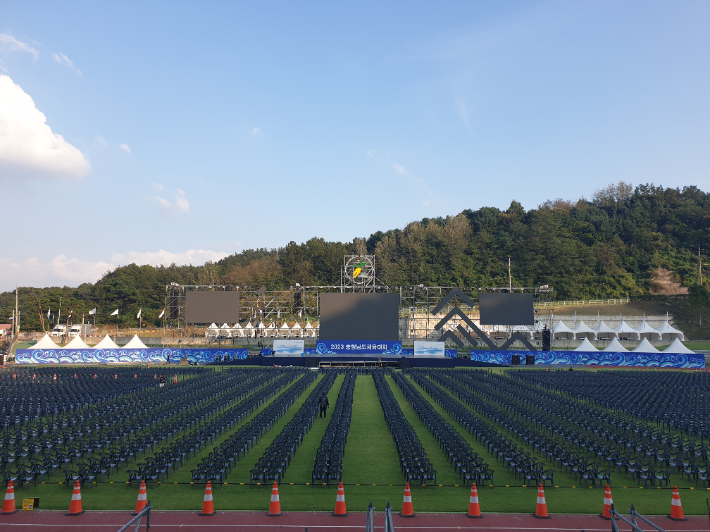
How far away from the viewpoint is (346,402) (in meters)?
18.9

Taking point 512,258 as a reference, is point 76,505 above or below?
below

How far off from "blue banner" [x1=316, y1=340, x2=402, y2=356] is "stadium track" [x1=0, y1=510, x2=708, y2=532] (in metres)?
31.1

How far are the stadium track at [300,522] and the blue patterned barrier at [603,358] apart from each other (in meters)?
33.3

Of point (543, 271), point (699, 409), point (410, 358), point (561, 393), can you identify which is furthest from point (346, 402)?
point (543, 271)

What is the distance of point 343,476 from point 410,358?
28.7m

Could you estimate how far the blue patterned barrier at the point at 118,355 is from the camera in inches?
1593

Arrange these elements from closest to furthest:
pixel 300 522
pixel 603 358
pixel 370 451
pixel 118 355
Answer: pixel 300 522 < pixel 370 451 < pixel 603 358 < pixel 118 355

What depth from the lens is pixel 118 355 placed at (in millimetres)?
41438

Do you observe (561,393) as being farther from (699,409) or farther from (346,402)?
(346,402)

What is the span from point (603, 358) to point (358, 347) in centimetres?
2084

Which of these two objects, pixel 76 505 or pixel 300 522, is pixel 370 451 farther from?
pixel 76 505

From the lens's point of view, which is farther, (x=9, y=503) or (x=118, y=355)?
(x=118, y=355)

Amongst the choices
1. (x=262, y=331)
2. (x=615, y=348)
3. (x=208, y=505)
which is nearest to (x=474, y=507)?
(x=208, y=505)

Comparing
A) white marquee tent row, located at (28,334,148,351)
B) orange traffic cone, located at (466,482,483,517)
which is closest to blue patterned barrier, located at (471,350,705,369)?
white marquee tent row, located at (28,334,148,351)
